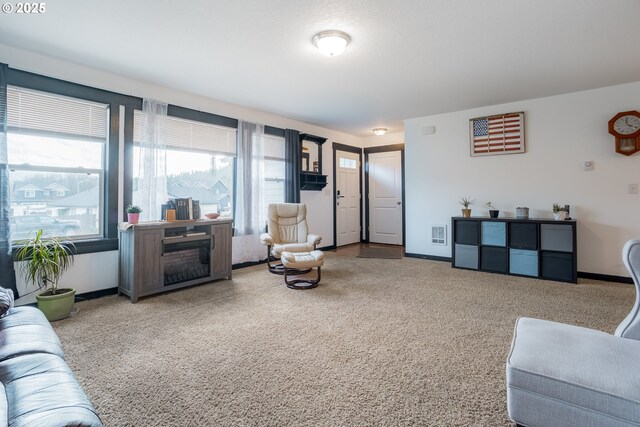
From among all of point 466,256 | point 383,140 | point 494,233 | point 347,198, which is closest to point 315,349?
point 466,256

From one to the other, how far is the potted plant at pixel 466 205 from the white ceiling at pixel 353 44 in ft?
5.43

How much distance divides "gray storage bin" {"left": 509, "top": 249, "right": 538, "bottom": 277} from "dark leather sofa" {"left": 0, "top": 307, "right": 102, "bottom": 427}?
4.87 m

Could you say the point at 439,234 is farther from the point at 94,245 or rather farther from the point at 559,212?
the point at 94,245

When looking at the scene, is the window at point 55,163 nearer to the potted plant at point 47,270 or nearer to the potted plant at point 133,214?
the potted plant at point 47,270

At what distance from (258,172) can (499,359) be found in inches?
157

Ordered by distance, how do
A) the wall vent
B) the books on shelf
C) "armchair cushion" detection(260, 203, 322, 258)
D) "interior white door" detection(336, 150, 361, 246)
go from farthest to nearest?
1. "interior white door" detection(336, 150, 361, 246)
2. the wall vent
3. "armchair cushion" detection(260, 203, 322, 258)
4. the books on shelf

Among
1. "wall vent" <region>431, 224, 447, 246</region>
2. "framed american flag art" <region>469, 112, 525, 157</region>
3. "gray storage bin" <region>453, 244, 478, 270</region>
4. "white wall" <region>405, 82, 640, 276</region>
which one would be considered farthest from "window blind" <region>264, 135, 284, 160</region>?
"gray storage bin" <region>453, 244, 478, 270</region>

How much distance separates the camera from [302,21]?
8.20 ft

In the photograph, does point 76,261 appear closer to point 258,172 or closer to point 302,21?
point 258,172

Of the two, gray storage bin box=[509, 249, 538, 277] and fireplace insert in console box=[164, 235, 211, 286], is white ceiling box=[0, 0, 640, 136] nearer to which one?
fireplace insert in console box=[164, 235, 211, 286]

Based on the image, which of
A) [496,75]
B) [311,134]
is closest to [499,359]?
[496,75]

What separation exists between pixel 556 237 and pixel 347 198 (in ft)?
12.9

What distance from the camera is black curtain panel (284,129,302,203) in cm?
553

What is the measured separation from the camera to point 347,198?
7035 millimetres
